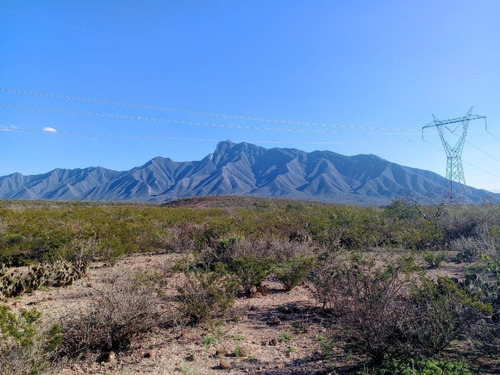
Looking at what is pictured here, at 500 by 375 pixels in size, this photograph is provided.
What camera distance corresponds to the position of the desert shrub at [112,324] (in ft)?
13.9

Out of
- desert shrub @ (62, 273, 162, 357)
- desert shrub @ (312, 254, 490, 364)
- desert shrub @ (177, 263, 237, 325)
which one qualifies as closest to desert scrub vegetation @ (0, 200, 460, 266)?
desert shrub @ (62, 273, 162, 357)

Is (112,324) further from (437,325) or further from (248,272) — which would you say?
(437,325)

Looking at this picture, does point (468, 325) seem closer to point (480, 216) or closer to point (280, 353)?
point (280, 353)

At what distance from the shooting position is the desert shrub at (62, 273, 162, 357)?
167 inches

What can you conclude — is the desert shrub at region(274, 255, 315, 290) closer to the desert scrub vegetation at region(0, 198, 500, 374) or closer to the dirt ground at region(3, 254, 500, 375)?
the desert scrub vegetation at region(0, 198, 500, 374)

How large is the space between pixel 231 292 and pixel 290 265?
190cm

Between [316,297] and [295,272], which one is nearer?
[316,297]

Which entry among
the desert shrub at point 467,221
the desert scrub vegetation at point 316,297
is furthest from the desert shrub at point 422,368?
the desert shrub at point 467,221

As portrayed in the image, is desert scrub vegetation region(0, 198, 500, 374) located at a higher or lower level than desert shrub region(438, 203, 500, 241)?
lower

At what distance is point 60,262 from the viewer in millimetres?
7402

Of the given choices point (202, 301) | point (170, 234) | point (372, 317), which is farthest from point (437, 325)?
point (170, 234)

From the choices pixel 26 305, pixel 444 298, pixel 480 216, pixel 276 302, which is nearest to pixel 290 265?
pixel 276 302

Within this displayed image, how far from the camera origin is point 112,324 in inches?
170

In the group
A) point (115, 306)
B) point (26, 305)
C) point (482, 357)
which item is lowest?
point (26, 305)
